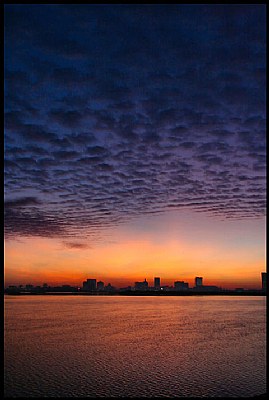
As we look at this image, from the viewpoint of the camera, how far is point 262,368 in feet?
102

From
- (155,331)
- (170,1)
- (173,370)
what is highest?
(170,1)

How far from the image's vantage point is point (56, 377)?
2800cm

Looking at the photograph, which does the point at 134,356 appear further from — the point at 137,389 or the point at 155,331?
the point at 155,331

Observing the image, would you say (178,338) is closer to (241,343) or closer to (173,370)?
(241,343)

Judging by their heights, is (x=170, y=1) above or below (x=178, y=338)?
above

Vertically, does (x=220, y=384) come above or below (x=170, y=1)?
below

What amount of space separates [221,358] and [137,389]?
40.4ft

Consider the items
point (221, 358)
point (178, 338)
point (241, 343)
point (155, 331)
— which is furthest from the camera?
point (155, 331)

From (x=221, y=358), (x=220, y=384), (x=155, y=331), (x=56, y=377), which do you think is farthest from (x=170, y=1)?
(x=155, y=331)

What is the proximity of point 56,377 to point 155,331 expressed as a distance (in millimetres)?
28116

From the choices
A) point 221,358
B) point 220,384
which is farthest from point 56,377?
point 221,358

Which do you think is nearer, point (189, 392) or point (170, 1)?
point (170, 1)

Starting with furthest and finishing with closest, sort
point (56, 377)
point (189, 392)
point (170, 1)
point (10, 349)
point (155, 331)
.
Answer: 1. point (155, 331)
2. point (10, 349)
3. point (56, 377)
4. point (189, 392)
5. point (170, 1)

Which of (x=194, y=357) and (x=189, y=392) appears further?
(x=194, y=357)
